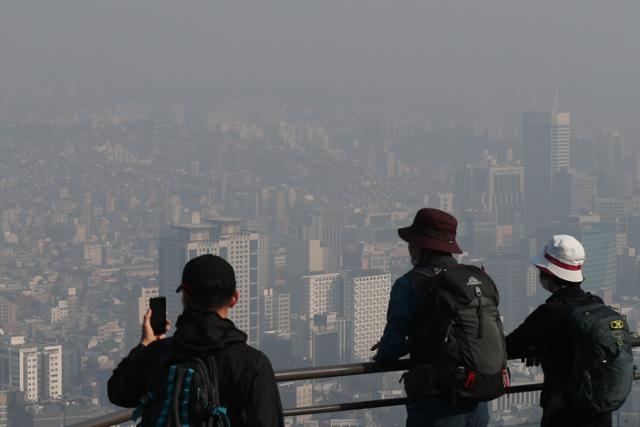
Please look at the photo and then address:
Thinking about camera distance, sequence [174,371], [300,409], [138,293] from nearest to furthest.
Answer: [174,371] → [300,409] → [138,293]

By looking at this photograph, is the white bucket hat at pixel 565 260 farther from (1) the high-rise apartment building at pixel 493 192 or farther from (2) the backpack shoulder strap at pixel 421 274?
(1) the high-rise apartment building at pixel 493 192

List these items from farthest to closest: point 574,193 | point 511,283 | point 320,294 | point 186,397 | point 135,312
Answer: point 574,193, point 320,294, point 511,283, point 135,312, point 186,397

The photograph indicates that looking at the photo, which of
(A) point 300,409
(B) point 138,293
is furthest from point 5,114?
(A) point 300,409

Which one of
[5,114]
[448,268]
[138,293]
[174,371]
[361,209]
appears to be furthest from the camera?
[5,114]

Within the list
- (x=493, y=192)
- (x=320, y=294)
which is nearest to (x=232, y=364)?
(x=320, y=294)

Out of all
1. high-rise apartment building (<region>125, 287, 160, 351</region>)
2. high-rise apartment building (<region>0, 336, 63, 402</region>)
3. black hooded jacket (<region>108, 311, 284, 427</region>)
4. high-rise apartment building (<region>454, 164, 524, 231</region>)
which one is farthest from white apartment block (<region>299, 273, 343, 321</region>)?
black hooded jacket (<region>108, 311, 284, 427</region>)

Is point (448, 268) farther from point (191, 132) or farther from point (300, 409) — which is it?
point (191, 132)

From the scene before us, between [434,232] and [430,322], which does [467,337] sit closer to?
[430,322]
